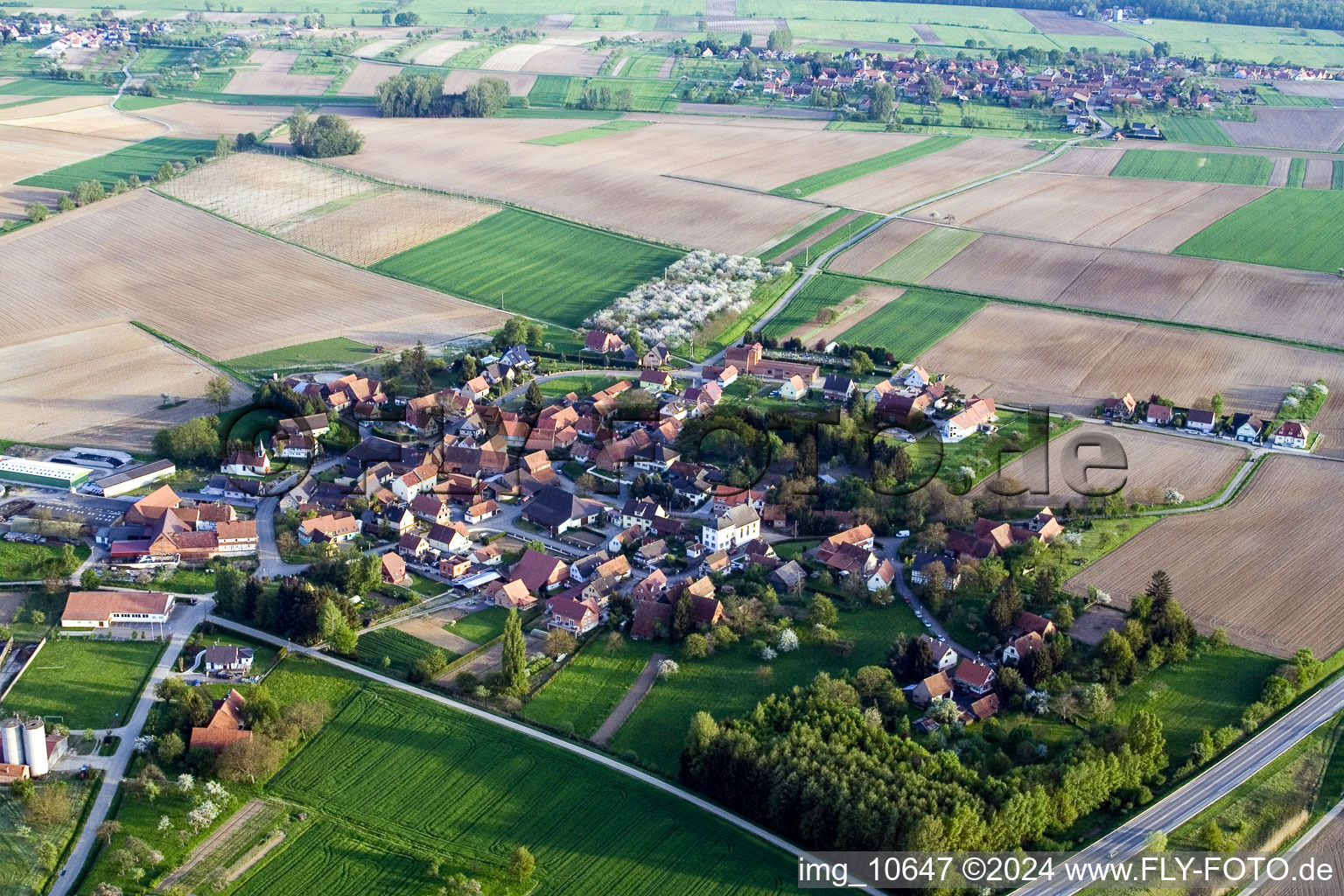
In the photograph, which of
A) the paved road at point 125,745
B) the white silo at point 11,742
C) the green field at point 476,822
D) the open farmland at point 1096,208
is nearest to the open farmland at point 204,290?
the paved road at point 125,745

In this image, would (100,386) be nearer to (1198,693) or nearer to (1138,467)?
(1138,467)

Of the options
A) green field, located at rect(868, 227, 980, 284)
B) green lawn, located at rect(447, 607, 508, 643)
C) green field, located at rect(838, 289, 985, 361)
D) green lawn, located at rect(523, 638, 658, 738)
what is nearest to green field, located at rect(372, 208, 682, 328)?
green field, located at rect(868, 227, 980, 284)

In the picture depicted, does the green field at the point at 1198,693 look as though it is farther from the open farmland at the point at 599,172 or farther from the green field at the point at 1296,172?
the green field at the point at 1296,172

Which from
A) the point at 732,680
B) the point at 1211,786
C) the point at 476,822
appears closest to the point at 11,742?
the point at 476,822

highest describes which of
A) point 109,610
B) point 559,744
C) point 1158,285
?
point 1158,285

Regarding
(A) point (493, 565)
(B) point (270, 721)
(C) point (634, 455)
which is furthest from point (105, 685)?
(C) point (634, 455)

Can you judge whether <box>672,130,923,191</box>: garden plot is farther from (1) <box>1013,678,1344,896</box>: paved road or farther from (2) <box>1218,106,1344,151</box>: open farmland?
(1) <box>1013,678,1344,896</box>: paved road
